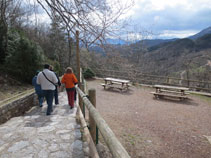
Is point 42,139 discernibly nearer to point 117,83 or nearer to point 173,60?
point 117,83

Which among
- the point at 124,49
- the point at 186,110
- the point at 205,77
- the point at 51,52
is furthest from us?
the point at 51,52

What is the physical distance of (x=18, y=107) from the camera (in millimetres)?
4781

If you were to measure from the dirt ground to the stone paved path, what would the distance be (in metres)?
1.93

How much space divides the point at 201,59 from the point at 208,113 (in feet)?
58.6

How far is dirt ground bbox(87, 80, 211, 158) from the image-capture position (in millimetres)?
4243

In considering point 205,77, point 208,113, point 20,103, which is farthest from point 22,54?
point 205,77

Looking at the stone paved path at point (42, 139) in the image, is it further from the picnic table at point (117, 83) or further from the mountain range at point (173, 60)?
the picnic table at point (117, 83)

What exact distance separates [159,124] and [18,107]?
16.6 ft

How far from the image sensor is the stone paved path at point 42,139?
235cm

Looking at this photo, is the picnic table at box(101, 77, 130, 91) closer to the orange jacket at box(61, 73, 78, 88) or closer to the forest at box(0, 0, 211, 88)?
the forest at box(0, 0, 211, 88)

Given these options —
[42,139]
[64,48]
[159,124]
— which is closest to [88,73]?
[64,48]

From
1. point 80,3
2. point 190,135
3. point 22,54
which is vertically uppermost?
point 80,3

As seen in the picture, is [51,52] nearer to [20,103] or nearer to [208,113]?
[20,103]

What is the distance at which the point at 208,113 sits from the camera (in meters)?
7.14
